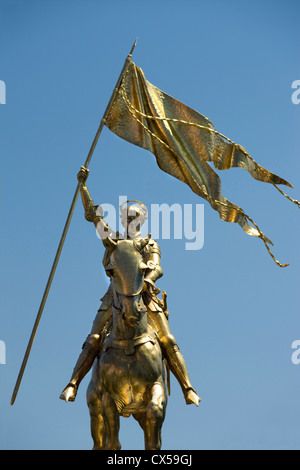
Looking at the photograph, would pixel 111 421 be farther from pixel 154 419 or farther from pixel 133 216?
pixel 133 216

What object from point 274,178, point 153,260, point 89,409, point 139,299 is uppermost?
point 274,178

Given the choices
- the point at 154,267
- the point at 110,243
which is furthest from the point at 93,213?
the point at 154,267

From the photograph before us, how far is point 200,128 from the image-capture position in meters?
20.6

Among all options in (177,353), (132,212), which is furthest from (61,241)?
(177,353)

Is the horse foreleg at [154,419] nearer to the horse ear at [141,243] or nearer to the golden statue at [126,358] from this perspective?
the golden statue at [126,358]

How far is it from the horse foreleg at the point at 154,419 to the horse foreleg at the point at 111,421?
22.1 inches

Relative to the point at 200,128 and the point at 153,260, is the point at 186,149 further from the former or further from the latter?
the point at 153,260

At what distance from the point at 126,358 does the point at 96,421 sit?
1432 millimetres

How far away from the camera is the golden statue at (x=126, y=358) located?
59.0ft

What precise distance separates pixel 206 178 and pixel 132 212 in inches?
69.9

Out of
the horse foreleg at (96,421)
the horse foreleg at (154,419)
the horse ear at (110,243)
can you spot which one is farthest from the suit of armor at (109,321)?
the horse foreleg at (154,419)

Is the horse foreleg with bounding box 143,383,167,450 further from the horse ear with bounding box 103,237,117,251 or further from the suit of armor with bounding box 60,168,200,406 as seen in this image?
the horse ear with bounding box 103,237,117,251
